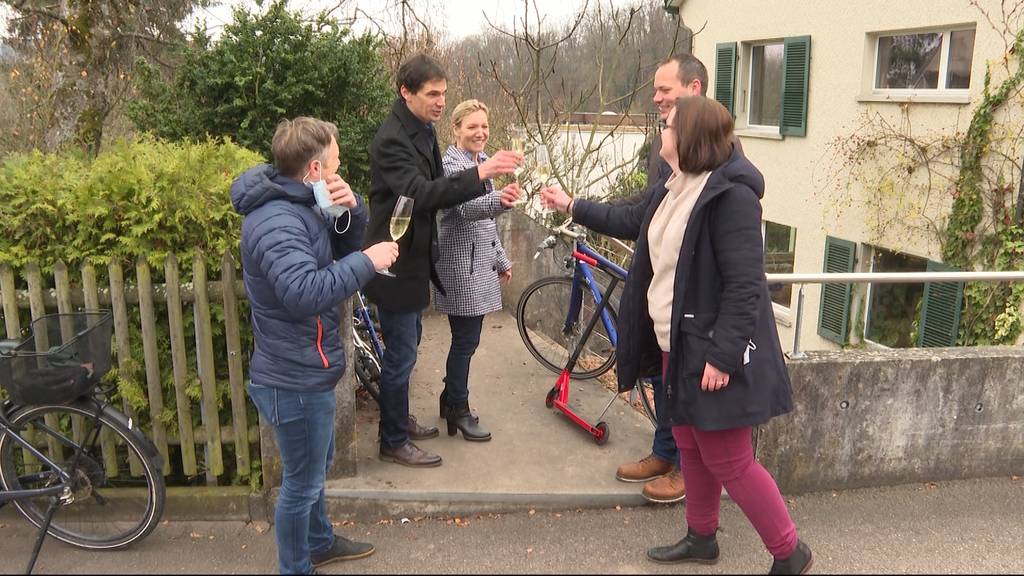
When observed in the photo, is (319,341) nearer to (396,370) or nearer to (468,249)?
(396,370)

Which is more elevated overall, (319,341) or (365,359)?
(319,341)

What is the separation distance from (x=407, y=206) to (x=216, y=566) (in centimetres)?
166

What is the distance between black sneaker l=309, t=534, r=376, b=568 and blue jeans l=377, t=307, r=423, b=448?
0.65m

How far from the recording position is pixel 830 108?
11.3 meters

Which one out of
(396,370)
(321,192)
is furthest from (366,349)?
(321,192)

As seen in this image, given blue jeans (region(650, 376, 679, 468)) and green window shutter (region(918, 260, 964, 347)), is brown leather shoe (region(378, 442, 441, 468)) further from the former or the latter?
green window shutter (region(918, 260, 964, 347))

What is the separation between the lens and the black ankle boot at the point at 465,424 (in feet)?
13.5

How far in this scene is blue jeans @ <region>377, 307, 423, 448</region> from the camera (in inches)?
145

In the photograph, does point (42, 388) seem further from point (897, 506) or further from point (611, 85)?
point (611, 85)

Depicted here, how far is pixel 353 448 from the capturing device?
3.60m

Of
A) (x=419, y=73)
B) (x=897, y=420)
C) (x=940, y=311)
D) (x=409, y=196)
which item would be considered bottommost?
(x=940, y=311)

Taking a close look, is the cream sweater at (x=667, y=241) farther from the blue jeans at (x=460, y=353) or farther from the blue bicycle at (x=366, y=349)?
the blue bicycle at (x=366, y=349)

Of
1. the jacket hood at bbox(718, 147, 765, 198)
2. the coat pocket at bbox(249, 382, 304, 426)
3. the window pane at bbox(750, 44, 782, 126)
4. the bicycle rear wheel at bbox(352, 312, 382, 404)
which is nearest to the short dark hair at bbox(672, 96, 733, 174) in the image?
the jacket hood at bbox(718, 147, 765, 198)

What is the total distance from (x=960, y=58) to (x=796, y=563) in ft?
29.0
